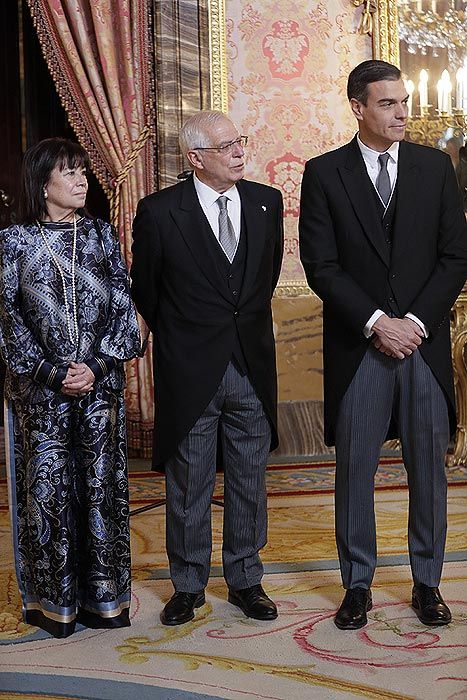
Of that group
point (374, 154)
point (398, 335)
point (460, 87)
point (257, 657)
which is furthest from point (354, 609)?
point (460, 87)

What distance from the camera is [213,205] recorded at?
3.61 m

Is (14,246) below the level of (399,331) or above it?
above

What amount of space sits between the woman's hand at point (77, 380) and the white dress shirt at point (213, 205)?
2.07ft

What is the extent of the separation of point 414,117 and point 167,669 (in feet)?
14.5

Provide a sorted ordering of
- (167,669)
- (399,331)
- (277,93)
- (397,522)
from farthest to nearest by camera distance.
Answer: (277,93), (397,522), (399,331), (167,669)

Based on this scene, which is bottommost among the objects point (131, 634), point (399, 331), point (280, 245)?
point (131, 634)

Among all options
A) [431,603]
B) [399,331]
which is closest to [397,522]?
[431,603]

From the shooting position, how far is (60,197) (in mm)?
3500

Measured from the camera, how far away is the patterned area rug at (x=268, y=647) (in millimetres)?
3004

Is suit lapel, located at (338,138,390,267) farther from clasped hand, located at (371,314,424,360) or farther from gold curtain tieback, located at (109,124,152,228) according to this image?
gold curtain tieback, located at (109,124,152,228)

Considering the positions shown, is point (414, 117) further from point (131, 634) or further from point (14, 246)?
point (131, 634)

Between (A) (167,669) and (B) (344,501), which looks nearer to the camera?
(A) (167,669)

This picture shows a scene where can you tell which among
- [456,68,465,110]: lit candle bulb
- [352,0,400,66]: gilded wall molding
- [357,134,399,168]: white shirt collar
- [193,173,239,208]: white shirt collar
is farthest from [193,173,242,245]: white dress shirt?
[456,68,465,110]: lit candle bulb

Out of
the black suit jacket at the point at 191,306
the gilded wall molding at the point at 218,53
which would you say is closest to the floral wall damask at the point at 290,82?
the gilded wall molding at the point at 218,53
